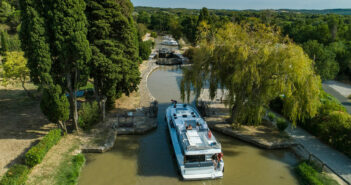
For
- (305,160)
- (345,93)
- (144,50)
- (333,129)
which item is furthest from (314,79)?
(144,50)

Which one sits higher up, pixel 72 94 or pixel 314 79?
pixel 314 79

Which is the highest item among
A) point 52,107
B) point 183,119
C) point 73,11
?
point 73,11

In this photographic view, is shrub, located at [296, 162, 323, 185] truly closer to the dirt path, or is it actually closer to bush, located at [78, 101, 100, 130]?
bush, located at [78, 101, 100, 130]

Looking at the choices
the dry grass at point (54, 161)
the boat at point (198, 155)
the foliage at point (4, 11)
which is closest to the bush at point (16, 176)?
the dry grass at point (54, 161)

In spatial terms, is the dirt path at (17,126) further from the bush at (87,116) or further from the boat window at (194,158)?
the boat window at (194,158)

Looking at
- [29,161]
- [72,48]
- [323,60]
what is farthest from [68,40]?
[323,60]

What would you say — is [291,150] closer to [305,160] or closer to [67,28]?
[305,160]
